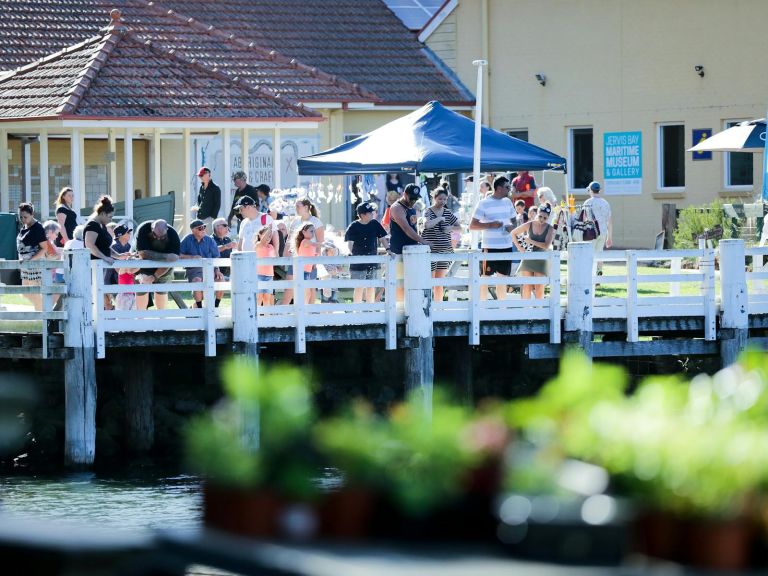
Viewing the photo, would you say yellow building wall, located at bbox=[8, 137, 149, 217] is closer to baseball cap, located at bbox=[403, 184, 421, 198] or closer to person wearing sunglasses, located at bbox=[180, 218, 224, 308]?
person wearing sunglasses, located at bbox=[180, 218, 224, 308]

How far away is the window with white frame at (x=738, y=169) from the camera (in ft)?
94.7

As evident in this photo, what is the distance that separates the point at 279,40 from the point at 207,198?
11147mm

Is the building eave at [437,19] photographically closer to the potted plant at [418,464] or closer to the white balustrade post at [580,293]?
the white balustrade post at [580,293]

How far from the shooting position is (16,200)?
1019 inches

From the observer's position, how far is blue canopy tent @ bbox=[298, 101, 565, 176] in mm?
19234

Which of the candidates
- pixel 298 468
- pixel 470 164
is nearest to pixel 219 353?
pixel 470 164

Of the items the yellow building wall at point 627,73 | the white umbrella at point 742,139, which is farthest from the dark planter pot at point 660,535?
the yellow building wall at point 627,73

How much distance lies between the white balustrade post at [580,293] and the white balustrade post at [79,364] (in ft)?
16.1

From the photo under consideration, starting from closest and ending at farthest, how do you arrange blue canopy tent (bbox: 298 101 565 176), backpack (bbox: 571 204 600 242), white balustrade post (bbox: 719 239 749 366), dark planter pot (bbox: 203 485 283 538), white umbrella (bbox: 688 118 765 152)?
dark planter pot (bbox: 203 485 283 538), white balustrade post (bbox: 719 239 749 366), blue canopy tent (bbox: 298 101 565 176), backpack (bbox: 571 204 600 242), white umbrella (bbox: 688 118 765 152)

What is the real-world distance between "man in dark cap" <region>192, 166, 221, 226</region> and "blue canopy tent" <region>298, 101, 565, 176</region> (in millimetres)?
2259

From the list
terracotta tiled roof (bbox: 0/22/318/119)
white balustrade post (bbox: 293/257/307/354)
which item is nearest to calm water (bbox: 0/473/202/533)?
white balustrade post (bbox: 293/257/307/354)

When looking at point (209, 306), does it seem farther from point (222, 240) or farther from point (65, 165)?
point (65, 165)

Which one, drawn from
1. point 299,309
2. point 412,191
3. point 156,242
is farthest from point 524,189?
point 156,242

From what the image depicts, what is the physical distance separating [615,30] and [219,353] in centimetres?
1511
